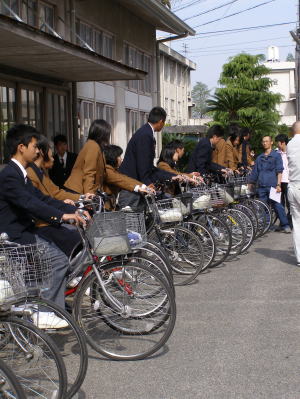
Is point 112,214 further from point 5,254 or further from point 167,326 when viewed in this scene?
point 5,254

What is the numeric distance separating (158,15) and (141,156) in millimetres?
10608

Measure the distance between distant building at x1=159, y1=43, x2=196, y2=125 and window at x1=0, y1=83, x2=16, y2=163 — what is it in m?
39.1

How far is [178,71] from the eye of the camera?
6066 centimetres

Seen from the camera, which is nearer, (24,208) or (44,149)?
(24,208)

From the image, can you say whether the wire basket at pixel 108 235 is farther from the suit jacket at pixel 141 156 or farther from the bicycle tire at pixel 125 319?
the suit jacket at pixel 141 156

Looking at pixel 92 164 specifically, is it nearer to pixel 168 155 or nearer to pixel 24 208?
pixel 24 208

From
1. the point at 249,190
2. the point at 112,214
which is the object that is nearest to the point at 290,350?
the point at 112,214

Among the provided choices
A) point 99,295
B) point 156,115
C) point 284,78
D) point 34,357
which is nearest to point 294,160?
point 156,115

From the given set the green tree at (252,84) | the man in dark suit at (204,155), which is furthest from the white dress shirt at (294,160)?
the green tree at (252,84)

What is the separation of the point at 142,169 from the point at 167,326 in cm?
345

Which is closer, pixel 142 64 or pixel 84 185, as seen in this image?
pixel 84 185

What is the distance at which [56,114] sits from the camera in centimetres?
1531

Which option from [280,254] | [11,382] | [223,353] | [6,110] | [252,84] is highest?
[252,84]

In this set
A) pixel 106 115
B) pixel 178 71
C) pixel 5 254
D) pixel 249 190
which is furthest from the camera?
pixel 178 71
